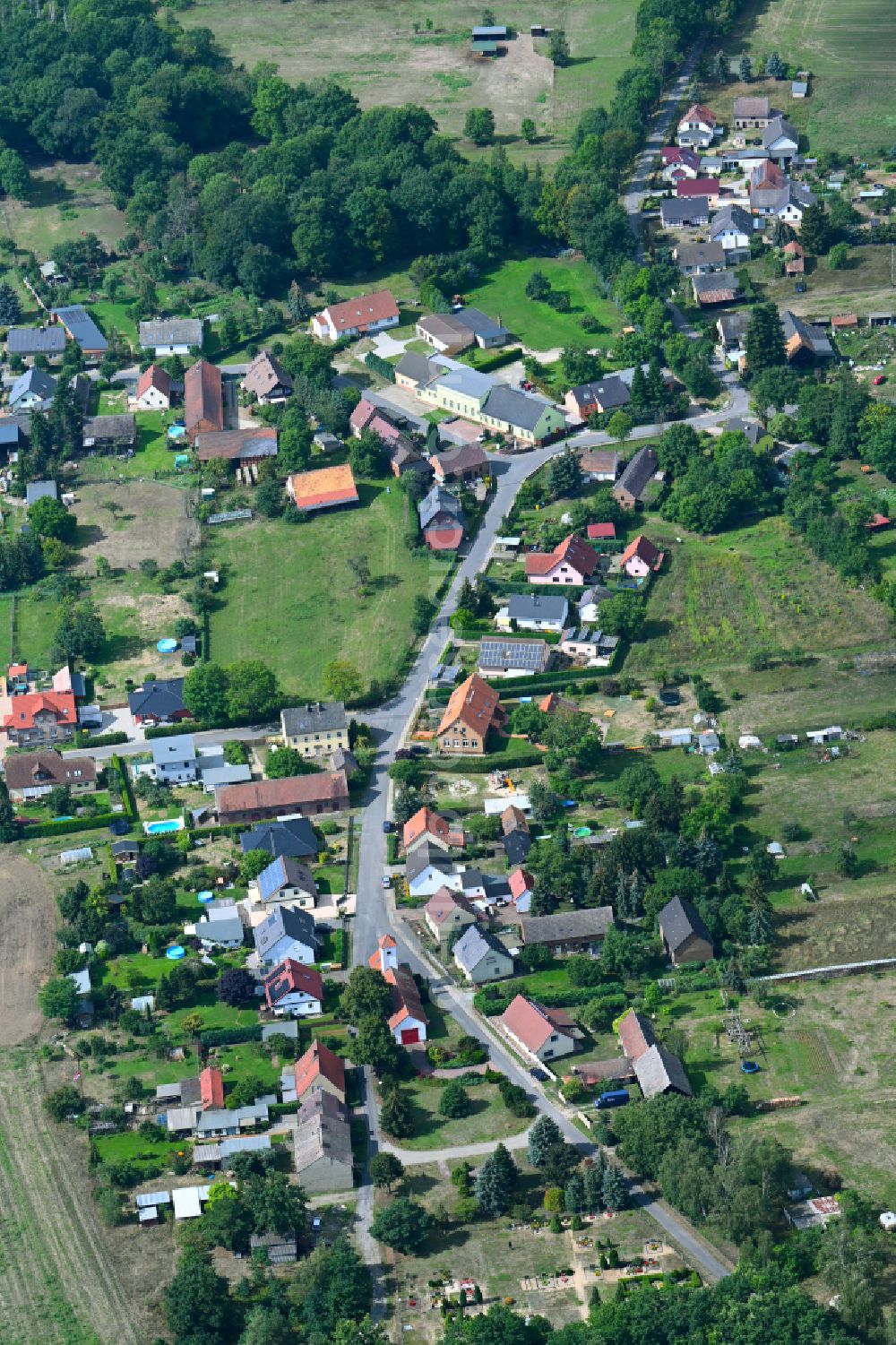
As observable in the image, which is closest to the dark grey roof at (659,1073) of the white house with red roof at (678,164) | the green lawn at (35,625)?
the green lawn at (35,625)

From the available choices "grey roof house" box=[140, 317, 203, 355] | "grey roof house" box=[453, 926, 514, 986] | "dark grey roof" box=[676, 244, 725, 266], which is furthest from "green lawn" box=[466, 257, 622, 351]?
"grey roof house" box=[453, 926, 514, 986]

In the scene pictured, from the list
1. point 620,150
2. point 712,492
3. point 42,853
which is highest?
point 620,150

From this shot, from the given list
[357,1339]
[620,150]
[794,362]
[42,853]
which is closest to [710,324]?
[794,362]

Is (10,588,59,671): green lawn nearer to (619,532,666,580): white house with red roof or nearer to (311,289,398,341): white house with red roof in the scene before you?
(619,532,666,580): white house with red roof

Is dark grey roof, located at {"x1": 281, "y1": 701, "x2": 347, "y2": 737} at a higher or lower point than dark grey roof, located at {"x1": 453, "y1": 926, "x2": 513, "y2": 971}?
higher

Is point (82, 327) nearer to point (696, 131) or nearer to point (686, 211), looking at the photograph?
point (686, 211)

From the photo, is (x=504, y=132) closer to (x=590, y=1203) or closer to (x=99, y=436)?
(x=99, y=436)
